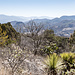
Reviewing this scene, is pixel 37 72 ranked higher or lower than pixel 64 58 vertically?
lower

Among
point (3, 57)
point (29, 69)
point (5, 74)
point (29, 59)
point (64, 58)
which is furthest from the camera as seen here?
point (29, 59)

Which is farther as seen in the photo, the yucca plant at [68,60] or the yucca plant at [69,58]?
the yucca plant at [69,58]

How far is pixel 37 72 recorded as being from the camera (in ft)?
18.5

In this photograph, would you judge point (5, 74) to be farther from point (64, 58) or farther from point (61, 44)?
point (61, 44)

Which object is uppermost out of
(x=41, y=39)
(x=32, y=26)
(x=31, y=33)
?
(x=32, y=26)

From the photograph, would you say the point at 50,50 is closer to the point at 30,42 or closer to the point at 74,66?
the point at 30,42

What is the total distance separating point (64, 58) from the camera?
18.0 feet

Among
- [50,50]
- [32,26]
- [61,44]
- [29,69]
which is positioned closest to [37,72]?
[29,69]

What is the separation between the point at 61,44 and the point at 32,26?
24.0 feet

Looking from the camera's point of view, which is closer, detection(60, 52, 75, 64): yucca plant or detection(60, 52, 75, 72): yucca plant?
detection(60, 52, 75, 72): yucca plant

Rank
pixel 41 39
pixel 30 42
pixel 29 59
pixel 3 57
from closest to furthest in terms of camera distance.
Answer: pixel 3 57
pixel 29 59
pixel 41 39
pixel 30 42

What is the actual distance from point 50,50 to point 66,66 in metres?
3.56

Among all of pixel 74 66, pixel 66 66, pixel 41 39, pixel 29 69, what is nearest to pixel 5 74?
pixel 29 69

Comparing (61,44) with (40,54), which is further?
(61,44)
